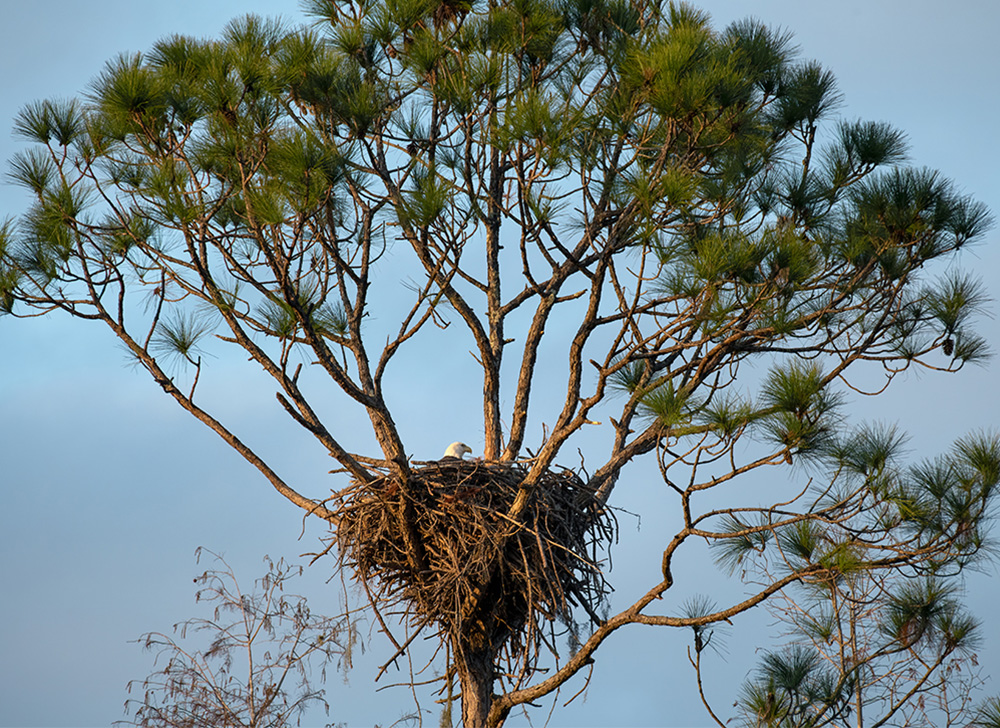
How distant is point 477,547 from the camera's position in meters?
4.32

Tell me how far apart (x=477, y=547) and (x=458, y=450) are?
0.92m

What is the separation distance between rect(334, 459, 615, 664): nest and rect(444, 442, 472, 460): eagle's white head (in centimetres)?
48

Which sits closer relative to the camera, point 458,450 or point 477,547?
point 477,547

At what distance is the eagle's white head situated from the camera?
5.14 meters

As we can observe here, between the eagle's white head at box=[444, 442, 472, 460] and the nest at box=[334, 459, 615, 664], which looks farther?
the eagle's white head at box=[444, 442, 472, 460]

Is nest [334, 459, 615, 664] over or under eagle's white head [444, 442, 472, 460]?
under

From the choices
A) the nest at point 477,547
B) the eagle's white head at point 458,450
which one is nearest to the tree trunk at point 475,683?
the nest at point 477,547

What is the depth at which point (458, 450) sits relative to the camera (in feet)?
17.0

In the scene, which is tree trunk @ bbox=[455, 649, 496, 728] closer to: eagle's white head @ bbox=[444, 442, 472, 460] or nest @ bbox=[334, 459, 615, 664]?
nest @ bbox=[334, 459, 615, 664]

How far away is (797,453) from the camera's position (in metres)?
3.82

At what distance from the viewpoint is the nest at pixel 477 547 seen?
4359 mm

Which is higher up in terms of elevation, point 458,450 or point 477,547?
point 458,450

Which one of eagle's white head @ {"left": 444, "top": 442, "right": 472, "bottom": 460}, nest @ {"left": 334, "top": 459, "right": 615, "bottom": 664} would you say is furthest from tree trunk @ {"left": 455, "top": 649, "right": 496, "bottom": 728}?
eagle's white head @ {"left": 444, "top": 442, "right": 472, "bottom": 460}

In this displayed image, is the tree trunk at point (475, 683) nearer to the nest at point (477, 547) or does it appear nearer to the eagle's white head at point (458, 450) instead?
the nest at point (477, 547)
